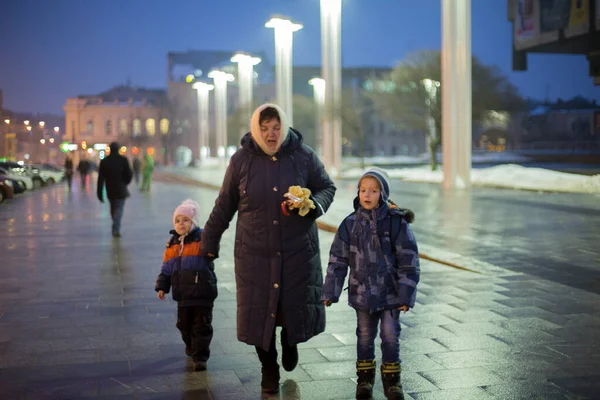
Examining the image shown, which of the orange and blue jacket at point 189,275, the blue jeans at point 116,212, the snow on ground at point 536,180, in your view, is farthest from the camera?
the snow on ground at point 536,180

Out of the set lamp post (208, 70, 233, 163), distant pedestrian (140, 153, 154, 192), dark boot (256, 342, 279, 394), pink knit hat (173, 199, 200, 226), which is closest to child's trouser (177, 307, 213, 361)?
pink knit hat (173, 199, 200, 226)

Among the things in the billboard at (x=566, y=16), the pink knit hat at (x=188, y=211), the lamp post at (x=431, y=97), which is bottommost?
the pink knit hat at (x=188, y=211)

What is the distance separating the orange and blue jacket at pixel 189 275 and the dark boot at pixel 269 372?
2.52 feet

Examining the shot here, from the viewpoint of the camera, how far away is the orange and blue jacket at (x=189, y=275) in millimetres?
5812

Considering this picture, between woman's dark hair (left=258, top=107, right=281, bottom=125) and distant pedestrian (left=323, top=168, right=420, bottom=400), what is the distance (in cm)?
64

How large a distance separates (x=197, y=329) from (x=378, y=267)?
1.54 m

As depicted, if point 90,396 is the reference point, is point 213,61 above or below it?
above

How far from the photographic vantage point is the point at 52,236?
15.6m

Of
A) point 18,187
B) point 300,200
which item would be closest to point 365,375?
point 300,200

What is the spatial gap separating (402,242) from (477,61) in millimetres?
56314

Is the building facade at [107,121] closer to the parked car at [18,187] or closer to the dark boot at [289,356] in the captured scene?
the parked car at [18,187]

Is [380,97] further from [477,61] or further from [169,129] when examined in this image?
[169,129]

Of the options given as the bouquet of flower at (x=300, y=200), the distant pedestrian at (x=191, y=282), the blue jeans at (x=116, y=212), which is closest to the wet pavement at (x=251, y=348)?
the distant pedestrian at (x=191, y=282)

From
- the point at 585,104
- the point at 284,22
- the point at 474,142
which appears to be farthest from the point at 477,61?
the point at 474,142
